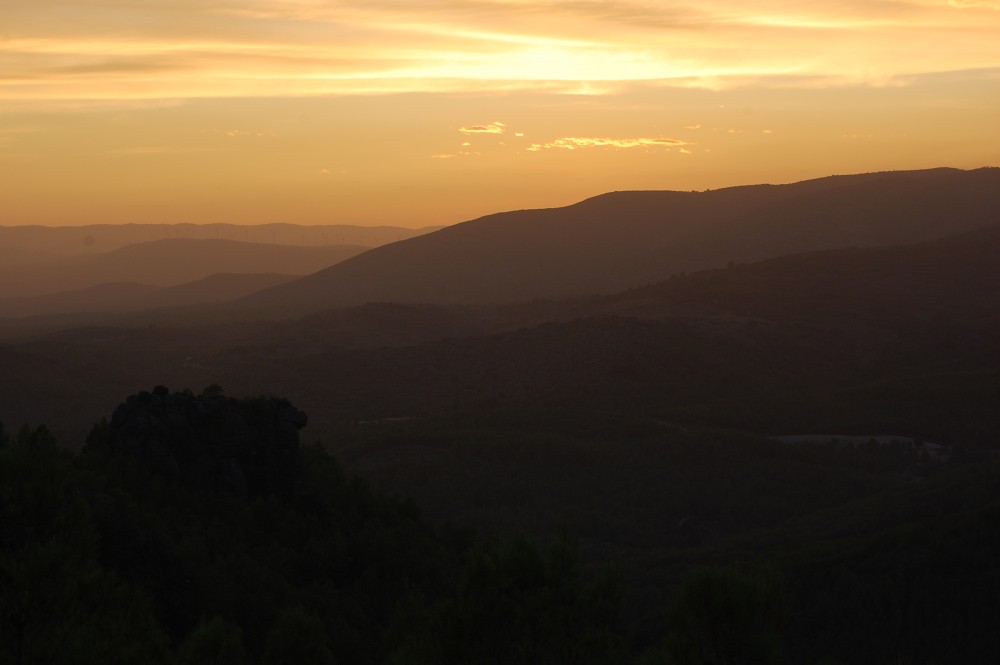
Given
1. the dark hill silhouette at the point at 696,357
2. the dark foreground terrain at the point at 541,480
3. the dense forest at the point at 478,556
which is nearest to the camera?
the dense forest at the point at 478,556

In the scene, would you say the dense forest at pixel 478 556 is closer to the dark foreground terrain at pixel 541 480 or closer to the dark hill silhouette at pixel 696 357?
the dark foreground terrain at pixel 541 480

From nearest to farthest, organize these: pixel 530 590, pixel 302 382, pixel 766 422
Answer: pixel 530 590 < pixel 766 422 < pixel 302 382

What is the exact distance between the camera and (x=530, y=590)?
26641 mm

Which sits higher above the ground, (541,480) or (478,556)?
(478,556)

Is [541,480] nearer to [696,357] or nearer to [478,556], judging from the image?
[696,357]

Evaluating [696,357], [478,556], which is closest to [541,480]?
[696,357]

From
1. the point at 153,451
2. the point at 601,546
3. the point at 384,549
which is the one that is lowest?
the point at 601,546

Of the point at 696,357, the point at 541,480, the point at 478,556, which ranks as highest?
the point at 478,556

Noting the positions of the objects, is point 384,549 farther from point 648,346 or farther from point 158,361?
point 158,361

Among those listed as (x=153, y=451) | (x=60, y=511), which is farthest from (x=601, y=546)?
(x=60, y=511)

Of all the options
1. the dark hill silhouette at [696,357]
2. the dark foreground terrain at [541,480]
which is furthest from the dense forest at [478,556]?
the dark hill silhouette at [696,357]

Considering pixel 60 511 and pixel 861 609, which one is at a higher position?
pixel 60 511

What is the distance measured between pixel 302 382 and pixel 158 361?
24.6 m

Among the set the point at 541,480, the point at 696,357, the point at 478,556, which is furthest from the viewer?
the point at 696,357
